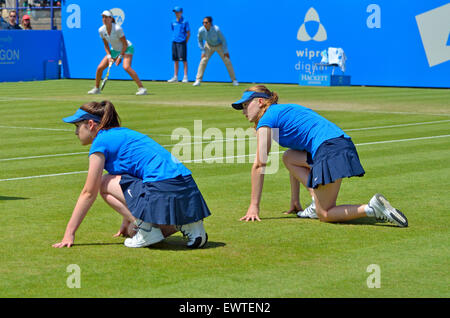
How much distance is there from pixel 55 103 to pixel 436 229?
1587cm

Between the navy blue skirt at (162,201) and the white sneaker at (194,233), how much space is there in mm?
96

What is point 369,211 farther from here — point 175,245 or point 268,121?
point 175,245

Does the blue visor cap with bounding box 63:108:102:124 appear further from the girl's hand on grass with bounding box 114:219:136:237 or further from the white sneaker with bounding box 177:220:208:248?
the white sneaker with bounding box 177:220:208:248

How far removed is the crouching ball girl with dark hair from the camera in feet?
22.6

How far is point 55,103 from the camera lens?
2228 centimetres

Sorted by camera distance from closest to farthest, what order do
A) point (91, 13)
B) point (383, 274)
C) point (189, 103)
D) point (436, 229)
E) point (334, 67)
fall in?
point (383, 274)
point (436, 229)
point (189, 103)
point (334, 67)
point (91, 13)

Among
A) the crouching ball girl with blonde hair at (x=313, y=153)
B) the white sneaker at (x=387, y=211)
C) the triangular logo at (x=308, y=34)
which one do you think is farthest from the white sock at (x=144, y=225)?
the triangular logo at (x=308, y=34)

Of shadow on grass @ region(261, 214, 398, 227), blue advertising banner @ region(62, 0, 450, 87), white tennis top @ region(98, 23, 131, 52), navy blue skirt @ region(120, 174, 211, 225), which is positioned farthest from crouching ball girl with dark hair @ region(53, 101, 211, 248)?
blue advertising banner @ region(62, 0, 450, 87)

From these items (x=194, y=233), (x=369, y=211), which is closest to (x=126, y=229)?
(x=194, y=233)

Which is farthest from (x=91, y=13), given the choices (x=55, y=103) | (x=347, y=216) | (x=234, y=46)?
(x=347, y=216)

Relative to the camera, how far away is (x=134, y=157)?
23.1 feet

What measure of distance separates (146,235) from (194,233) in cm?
38

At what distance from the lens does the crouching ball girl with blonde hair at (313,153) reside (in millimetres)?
7941

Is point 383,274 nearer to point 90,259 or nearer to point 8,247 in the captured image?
point 90,259
